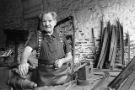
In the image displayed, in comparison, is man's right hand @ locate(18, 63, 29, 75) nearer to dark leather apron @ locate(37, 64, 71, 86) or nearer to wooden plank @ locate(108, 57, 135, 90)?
dark leather apron @ locate(37, 64, 71, 86)

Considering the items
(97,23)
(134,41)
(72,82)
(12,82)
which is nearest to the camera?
(12,82)

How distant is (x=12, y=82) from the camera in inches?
82.4

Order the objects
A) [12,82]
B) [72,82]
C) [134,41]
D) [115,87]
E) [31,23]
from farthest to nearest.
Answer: [31,23] → [134,41] → [72,82] → [12,82] → [115,87]

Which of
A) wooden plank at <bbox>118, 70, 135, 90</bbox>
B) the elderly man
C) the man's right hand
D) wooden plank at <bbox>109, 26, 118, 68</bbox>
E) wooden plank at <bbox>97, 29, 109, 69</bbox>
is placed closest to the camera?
wooden plank at <bbox>118, 70, 135, 90</bbox>

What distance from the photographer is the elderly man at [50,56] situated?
2.14 m

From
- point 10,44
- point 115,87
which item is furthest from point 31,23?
point 115,87

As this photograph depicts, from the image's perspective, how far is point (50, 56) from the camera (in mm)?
2189

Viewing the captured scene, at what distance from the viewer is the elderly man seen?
214cm

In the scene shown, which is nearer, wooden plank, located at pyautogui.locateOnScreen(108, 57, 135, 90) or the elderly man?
wooden plank, located at pyautogui.locateOnScreen(108, 57, 135, 90)

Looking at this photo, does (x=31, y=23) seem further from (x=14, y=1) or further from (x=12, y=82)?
(x=12, y=82)

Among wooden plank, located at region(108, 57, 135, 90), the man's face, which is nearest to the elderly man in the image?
the man's face

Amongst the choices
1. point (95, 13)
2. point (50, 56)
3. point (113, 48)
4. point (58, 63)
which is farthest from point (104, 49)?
point (58, 63)

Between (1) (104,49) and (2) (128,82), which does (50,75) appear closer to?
(2) (128,82)

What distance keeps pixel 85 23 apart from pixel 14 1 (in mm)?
2897
